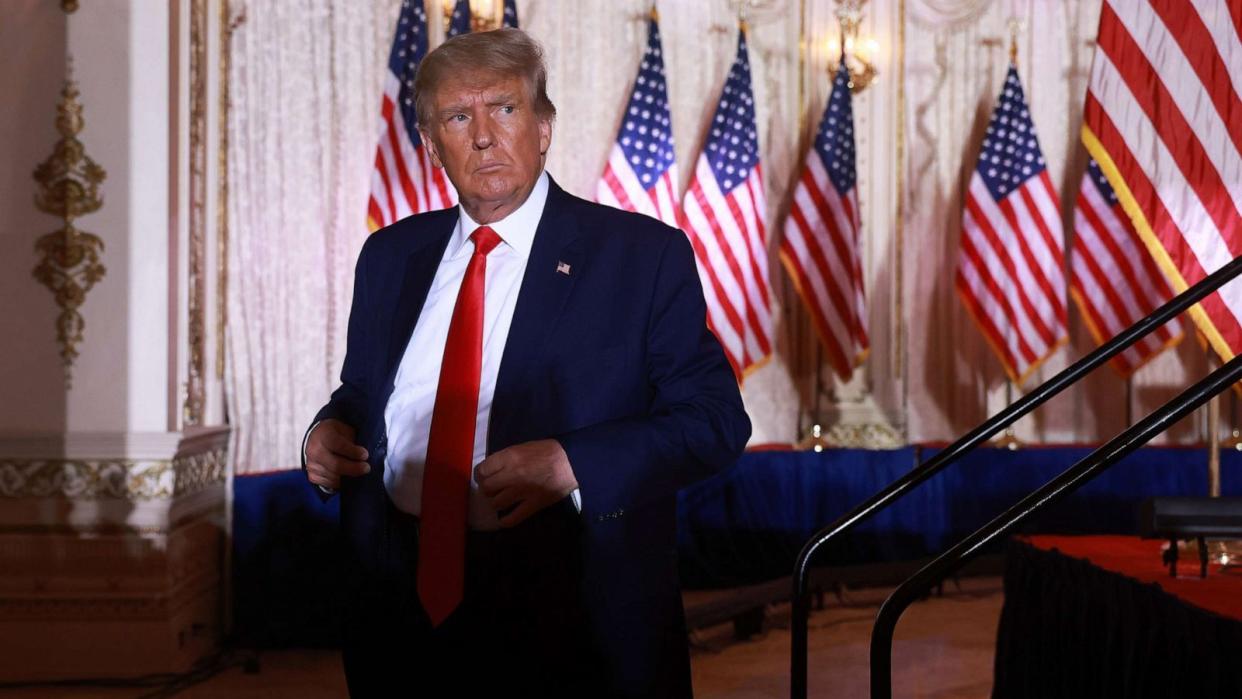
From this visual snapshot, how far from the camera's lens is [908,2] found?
32.7 ft

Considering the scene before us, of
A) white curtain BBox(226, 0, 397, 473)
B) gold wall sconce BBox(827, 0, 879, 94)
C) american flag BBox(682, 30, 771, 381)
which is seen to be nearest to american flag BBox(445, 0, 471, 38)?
white curtain BBox(226, 0, 397, 473)

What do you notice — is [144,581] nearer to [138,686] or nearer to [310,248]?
[138,686]

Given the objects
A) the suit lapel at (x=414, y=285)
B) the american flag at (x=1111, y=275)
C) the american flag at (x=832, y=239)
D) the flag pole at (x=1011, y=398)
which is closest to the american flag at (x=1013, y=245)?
the american flag at (x=1111, y=275)

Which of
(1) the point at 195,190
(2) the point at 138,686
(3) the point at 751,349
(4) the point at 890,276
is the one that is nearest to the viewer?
(2) the point at 138,686

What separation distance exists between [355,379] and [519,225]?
396mm

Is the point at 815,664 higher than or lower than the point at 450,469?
lower

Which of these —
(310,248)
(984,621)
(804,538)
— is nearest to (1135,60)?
(984,621)

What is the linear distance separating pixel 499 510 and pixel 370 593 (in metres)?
0.25

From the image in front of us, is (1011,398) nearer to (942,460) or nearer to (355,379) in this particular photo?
(942,460)

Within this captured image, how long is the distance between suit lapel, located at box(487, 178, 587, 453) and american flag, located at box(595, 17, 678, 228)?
6.49 metres

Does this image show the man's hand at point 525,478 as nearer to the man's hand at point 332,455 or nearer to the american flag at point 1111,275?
the man's hand at point 332,455

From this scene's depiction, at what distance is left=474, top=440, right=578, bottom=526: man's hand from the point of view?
1.57m

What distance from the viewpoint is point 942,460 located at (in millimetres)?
2922

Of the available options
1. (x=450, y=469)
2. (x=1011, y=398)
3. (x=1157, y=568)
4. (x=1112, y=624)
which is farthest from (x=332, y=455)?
(x=1011, y=398)
